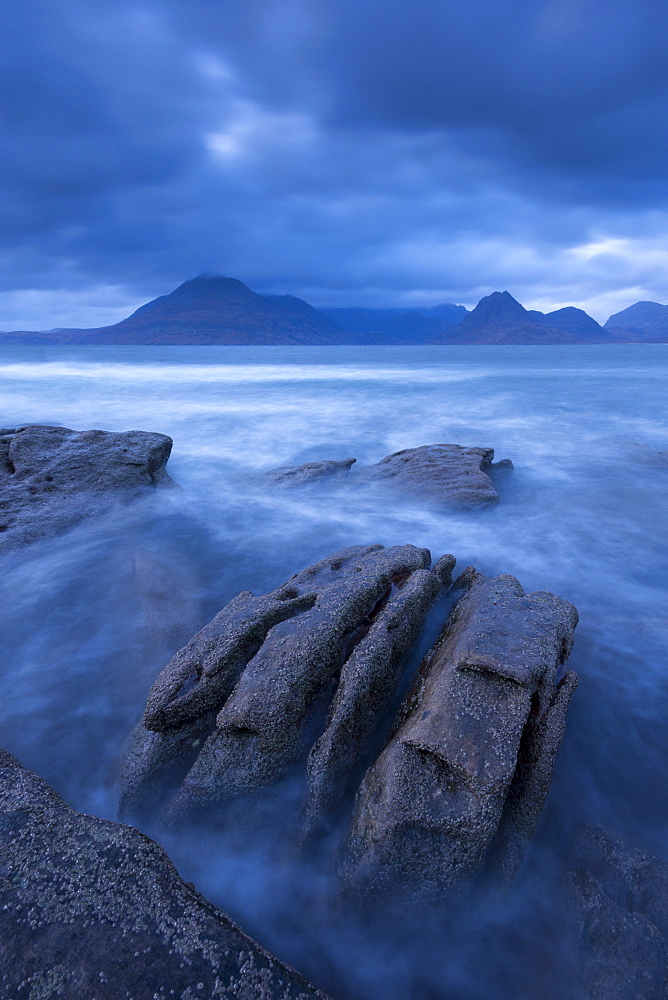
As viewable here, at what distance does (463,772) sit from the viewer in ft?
8.93

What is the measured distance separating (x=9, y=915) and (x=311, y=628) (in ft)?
6.96

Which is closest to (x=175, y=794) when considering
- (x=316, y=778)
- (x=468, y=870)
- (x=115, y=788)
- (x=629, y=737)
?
(x=115, y=788)

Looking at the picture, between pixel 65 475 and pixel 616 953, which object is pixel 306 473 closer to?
pixel 65 475

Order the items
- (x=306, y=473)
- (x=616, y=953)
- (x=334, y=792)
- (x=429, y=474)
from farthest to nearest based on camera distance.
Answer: (x=306, y=473), (x=429, y=474), (x=334, y=792), (x=616, y=953)

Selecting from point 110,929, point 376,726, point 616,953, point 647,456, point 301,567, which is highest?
point 110,929

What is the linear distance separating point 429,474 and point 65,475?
21.2ft

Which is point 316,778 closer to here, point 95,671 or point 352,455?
point 95,671

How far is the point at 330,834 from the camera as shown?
123 inches

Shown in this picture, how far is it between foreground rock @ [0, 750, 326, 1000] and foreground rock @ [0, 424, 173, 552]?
18.7ft

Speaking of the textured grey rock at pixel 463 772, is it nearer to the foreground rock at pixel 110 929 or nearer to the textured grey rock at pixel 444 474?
the foreground rock at pixel 110 929

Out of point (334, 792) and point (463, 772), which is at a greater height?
point (463, 772)

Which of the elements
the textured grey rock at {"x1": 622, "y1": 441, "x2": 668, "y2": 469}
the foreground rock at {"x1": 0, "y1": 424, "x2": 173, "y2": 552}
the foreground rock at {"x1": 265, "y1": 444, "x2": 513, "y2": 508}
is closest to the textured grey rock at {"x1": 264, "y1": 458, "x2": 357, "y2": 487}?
the foreground rock at {"x1": 265, "y1": 444, "x2": 513, "y2": 508}

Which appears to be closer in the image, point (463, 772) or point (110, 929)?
point (110, 929)

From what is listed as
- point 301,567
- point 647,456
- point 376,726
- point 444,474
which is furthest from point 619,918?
point 647,456
